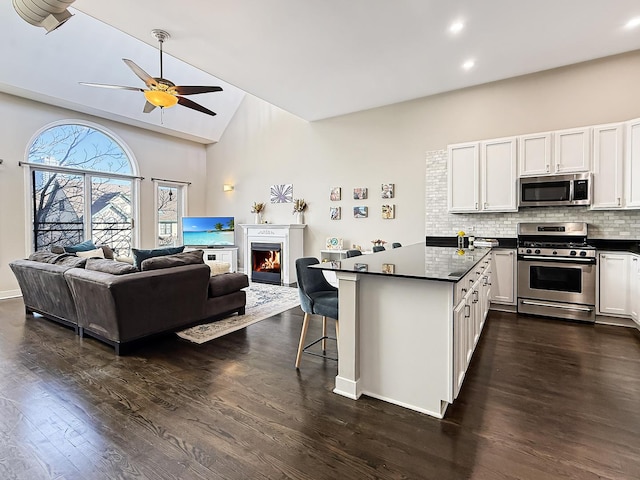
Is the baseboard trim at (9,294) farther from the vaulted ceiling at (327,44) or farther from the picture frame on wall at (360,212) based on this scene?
the picture frame on wall at (360,212)

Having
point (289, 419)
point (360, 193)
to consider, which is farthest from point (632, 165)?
point (289, 419)

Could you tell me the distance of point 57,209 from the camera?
6137 mm

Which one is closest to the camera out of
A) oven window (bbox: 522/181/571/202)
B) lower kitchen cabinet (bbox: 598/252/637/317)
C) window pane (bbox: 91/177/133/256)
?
lower kitchen cabinet (bbox: 598/252/637/317)

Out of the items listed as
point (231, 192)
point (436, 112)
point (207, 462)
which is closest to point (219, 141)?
point (231, 192)

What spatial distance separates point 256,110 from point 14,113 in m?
4.43

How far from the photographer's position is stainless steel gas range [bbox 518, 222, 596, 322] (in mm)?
3967

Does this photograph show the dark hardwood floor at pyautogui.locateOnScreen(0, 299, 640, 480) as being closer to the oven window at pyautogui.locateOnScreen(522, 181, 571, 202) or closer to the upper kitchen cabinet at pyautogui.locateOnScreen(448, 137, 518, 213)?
the oven window at pyautogui.locateOnScreen(522, 181, 571, 202)

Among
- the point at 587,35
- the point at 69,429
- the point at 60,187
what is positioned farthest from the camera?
the point at 60,187

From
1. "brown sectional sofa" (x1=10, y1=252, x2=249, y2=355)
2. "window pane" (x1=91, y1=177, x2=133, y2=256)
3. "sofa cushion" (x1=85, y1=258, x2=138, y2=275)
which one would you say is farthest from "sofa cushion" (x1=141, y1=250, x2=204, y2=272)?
"window pane" (x1=91, y1=177, x2=133, y2=256)

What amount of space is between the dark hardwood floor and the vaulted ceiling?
3365 mm

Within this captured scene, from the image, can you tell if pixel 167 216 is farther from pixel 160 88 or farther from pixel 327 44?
pixel 327 44

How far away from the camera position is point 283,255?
6660 mm

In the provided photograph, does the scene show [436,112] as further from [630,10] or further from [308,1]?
[308,1]

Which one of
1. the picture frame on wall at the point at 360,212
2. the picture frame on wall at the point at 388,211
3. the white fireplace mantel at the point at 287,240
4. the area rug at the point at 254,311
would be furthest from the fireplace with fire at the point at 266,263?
the picture frame on wall at the point at 388,211
